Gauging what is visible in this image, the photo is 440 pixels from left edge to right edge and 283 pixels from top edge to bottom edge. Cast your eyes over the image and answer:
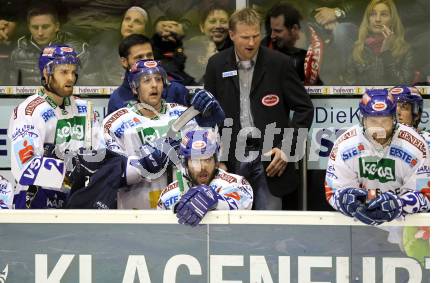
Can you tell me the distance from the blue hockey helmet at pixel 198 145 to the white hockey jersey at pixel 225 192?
0.12 m

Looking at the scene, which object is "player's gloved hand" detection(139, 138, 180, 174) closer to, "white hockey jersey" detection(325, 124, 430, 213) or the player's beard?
the player's beard

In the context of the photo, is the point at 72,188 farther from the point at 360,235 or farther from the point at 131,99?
the point at 360,235

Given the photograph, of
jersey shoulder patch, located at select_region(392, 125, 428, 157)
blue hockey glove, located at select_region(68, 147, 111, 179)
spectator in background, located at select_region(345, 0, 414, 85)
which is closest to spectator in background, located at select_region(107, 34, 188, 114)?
blue hockey glove, located at select_region(68, 147, 111, 179)

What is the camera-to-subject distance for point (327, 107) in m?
7.46

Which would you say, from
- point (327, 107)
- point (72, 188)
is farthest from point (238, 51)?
point (72, 188)

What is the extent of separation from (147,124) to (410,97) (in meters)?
1.66

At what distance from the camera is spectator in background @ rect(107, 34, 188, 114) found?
663 centimetres

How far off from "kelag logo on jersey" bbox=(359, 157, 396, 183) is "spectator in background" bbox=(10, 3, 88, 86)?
2.70 metres

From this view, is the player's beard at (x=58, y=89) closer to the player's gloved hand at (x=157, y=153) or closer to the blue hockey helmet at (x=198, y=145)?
the player's gloved hand at (x=157, y=153)

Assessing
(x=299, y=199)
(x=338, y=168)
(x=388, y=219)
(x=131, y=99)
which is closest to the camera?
(x=388, y=219)

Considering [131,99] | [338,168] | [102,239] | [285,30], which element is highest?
[285,30]

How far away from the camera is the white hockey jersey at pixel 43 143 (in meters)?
5.91

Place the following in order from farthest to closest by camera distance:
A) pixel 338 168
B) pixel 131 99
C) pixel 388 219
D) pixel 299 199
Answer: pixel 299 199, pixel 131 99, pixel 338 168, pixel 388 219

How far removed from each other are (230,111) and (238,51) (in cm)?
37
